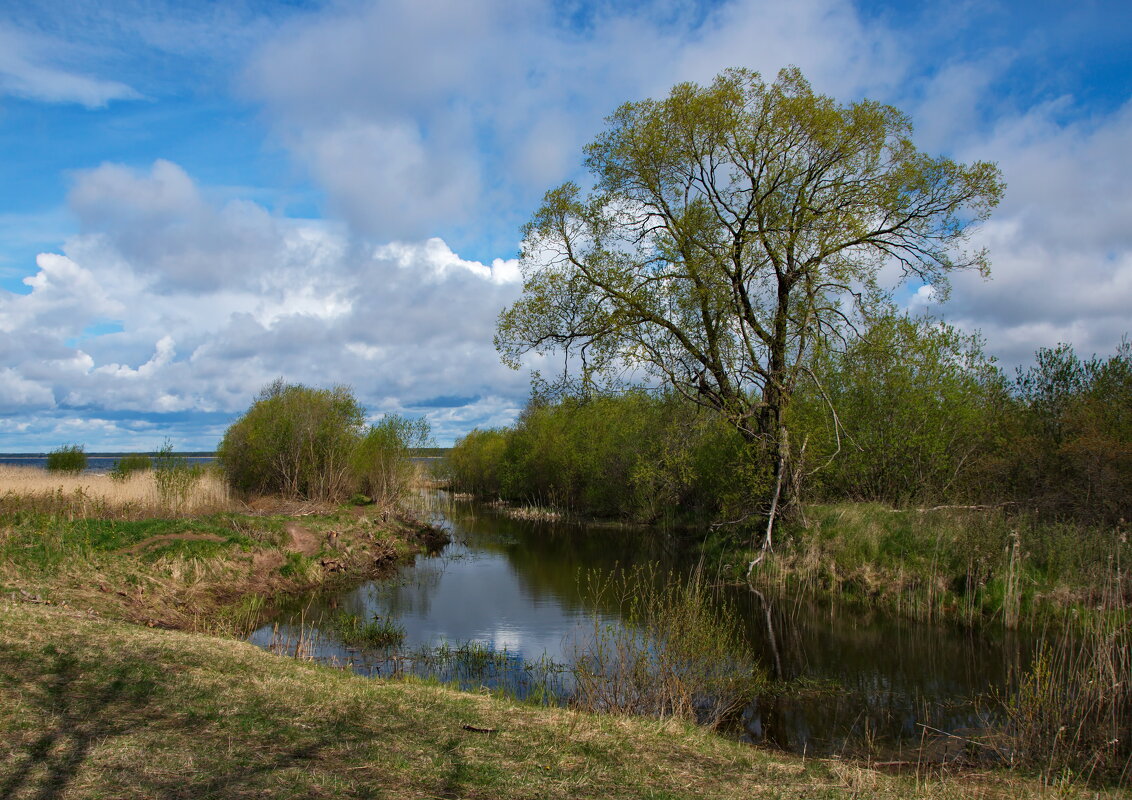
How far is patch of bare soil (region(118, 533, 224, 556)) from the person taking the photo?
1502 centimetres

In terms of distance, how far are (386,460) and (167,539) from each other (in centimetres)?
1844

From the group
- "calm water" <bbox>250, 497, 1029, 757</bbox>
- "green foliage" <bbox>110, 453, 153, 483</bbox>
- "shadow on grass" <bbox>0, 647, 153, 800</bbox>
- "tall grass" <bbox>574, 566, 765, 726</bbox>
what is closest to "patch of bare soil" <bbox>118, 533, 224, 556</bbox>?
"calm water" <bbox>250, 497, 1029, 757</bbox>

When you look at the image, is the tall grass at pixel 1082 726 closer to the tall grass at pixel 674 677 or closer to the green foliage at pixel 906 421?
the tall grass at pixel 674 677

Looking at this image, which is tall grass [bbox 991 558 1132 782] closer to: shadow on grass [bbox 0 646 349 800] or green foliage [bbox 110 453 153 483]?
shadow on grass [bbox 0 646 349 800]

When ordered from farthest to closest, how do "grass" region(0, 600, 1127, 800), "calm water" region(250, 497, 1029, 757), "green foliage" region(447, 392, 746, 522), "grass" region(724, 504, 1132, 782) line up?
"green foliage" region(447, 392, 746, 522)
"calm water" region(250, 497, 1029, 757)
"grass" region(724, 504, 1132, 782)
"grass" region(0, 600, 1127, 800)

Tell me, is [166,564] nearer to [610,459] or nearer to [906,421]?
[906,421]

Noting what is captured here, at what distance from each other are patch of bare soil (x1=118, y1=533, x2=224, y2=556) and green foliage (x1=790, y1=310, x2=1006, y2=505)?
49.0 ft

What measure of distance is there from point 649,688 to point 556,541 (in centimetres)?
2141

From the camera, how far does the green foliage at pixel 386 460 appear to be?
33.9 m

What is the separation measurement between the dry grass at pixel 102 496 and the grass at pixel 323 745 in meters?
13.1

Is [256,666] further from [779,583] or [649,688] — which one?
[779,583]

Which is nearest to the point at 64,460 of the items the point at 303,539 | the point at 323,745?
the point at 303,539

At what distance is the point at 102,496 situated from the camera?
20.9 m

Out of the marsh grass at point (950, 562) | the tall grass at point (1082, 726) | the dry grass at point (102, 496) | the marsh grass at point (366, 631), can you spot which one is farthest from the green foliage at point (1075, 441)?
the dry grass at point (102, 496)
